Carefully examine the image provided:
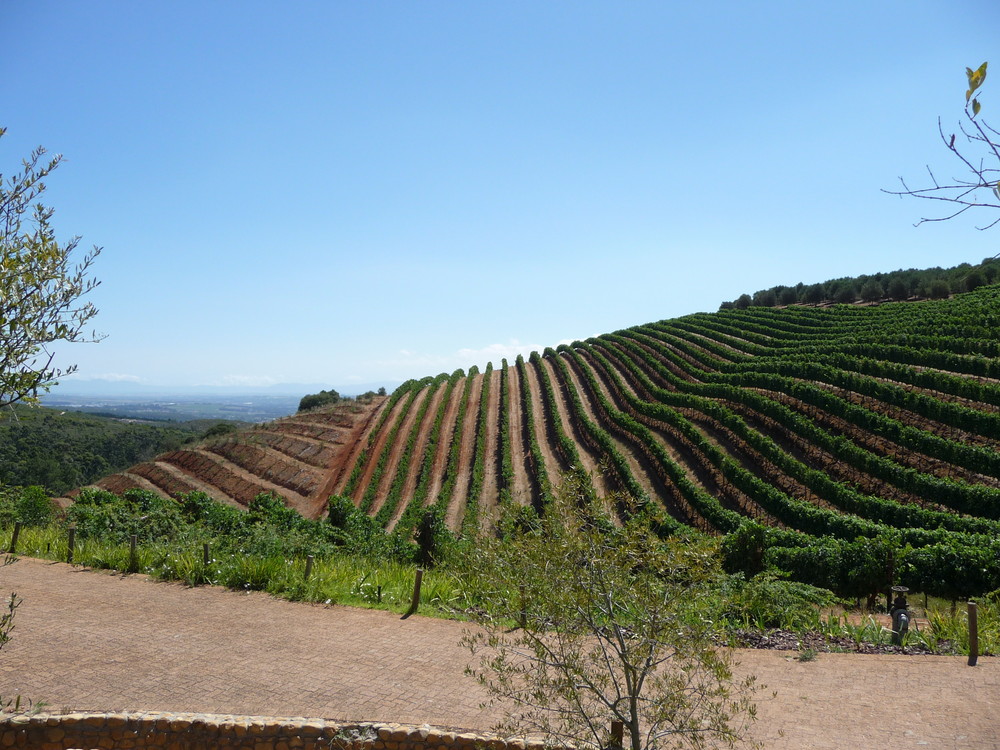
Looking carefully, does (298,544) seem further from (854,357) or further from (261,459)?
(854,357)

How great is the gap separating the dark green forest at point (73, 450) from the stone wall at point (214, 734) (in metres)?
45.6

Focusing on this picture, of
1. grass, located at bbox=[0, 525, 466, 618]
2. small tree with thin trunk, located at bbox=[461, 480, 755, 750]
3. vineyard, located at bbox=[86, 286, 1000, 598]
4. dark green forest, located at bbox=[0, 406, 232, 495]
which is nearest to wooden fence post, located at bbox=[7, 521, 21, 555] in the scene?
grass, located at bbox=[0, 525, 466, 618]

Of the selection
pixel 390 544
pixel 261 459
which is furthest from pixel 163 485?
pixel 390 544

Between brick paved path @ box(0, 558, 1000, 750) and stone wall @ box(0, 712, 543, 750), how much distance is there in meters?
0.35

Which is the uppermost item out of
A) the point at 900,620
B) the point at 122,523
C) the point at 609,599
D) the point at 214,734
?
the point at 609,599

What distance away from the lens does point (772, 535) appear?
62.7 feet

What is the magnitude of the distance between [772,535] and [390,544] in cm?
1208

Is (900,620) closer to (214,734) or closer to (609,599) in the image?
(609,599)

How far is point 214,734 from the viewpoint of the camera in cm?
780

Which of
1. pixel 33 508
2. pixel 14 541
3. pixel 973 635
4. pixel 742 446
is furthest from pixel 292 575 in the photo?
pixel 742 446

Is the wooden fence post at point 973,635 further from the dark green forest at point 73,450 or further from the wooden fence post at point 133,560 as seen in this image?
the dark green forest at point 73,450

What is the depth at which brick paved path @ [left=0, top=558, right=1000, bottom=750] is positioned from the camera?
25.9 feet

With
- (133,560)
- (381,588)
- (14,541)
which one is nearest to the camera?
(381,588)

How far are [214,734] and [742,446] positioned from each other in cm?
2915
